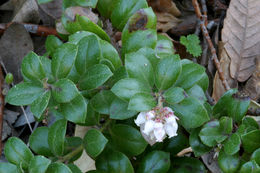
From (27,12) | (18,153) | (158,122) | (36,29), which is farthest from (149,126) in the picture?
(27,12)

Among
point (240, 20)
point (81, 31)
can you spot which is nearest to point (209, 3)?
point (240, 20)

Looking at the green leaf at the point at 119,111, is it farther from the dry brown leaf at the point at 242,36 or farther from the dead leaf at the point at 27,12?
the dead leaf at the point at 27,12

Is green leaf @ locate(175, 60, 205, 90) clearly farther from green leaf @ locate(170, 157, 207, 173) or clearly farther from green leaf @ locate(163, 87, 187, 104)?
green leaf @ locate(170, 157, 207, 173)

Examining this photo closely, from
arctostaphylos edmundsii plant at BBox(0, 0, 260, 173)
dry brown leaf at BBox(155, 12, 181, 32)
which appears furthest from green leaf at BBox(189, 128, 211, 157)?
dry brown leaf at BBox(155, 12, 181, 32)

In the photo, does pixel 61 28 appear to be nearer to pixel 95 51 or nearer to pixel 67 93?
pixel 95 51

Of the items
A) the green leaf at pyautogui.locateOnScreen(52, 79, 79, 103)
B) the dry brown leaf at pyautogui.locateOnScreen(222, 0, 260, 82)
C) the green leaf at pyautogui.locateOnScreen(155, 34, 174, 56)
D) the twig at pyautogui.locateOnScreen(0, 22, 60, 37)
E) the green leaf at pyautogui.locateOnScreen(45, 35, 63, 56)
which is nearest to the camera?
the green leaf at pyautogui.locateOnScreen(52, 79, 79, 103)

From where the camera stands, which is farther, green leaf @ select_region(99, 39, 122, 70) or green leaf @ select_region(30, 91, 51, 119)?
green leaf @ select_region(99, 39, 122, 70)
